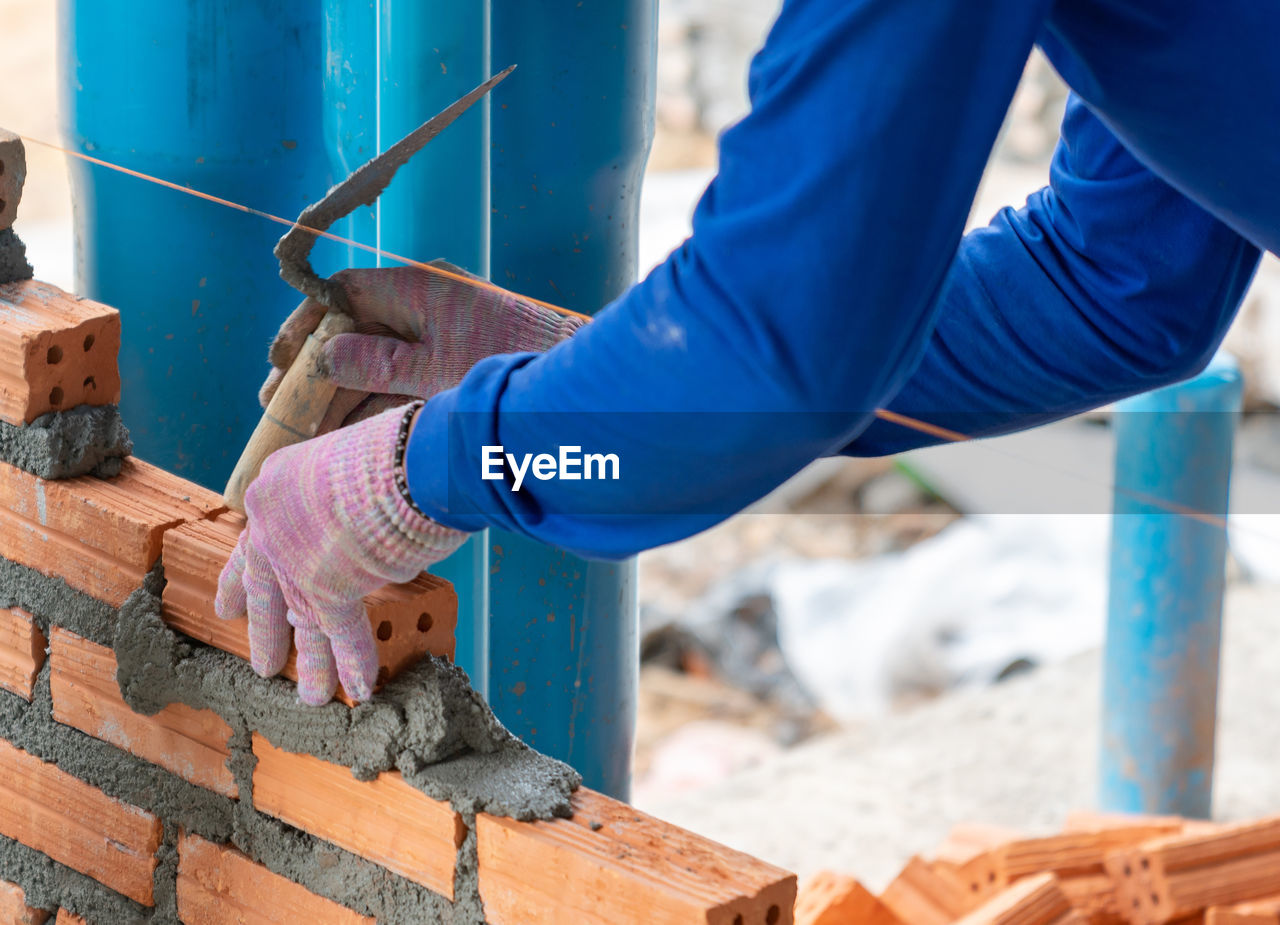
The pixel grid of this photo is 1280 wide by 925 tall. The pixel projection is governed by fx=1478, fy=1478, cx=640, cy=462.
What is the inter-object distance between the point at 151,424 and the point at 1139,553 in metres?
2.39

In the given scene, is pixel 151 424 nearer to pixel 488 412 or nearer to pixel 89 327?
pixel 89 327

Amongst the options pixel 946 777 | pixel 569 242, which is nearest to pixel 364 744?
pixel 569 242

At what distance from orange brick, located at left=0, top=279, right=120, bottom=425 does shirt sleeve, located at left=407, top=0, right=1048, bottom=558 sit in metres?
0.76

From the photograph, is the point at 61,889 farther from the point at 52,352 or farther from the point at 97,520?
the point at 52,352

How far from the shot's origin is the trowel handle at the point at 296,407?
186cm

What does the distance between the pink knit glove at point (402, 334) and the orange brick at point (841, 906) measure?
1375mm

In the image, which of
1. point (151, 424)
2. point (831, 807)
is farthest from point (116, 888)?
point (831, 807)

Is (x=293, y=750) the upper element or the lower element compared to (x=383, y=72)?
lower

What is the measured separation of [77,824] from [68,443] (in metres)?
0.55

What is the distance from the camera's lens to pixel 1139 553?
12.0 feet

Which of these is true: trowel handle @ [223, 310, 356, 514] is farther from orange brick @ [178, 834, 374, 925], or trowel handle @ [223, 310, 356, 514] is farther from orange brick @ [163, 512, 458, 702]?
orange brick @ [178, 834, 374, 925]

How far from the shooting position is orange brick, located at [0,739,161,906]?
Answer: 6.57ft

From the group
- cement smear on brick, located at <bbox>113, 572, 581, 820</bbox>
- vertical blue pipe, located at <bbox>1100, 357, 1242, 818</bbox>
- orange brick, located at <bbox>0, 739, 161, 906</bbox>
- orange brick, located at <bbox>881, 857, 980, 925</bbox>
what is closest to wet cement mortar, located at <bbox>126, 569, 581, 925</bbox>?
cement smear on brick, located at <bbox>113, 572, 581, 820</bbox>

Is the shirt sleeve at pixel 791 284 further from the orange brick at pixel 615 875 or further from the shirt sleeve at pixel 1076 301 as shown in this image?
the shirt sleeve at pixel 1076 301
